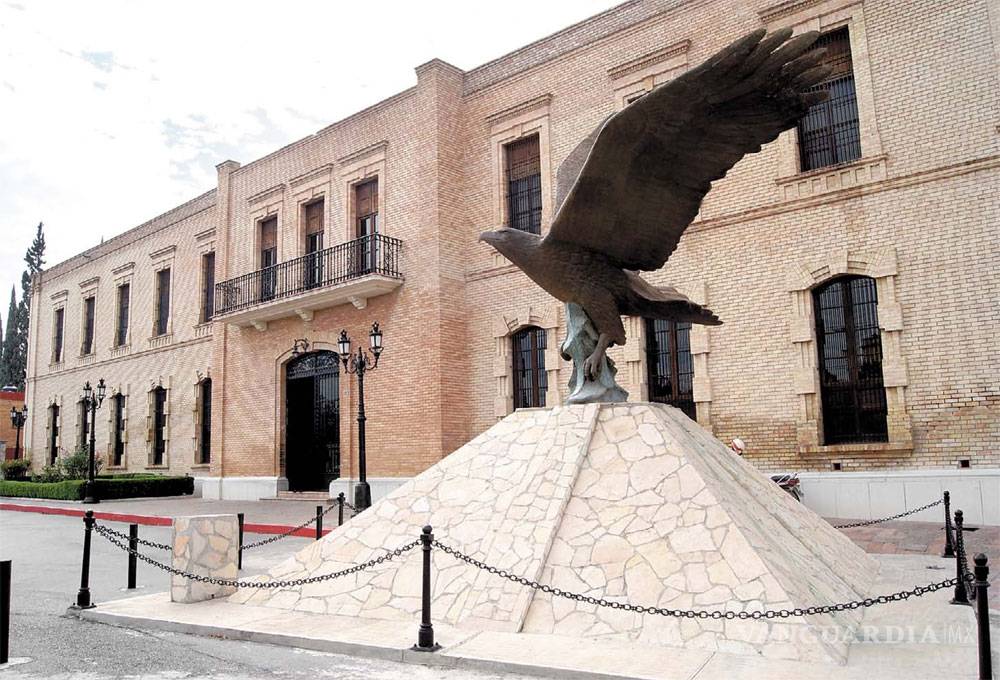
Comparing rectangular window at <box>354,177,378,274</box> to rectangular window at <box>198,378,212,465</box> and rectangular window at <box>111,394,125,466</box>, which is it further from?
rectangular window at <box>111,394,125,466</box>

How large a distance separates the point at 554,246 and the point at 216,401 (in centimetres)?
1818

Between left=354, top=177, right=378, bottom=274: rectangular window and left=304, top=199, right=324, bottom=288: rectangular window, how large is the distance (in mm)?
1443

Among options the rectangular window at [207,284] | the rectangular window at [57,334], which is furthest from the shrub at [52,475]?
the rectangular window at [57,334]

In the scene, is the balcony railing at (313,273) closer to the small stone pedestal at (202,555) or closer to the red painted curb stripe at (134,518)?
the red painted curb stripe at (134,518)

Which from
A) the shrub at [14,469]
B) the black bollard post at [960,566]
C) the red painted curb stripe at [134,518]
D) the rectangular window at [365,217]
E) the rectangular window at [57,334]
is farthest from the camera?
the rectangular window at [57,334]

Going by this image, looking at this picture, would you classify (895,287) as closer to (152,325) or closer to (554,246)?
(554,246)

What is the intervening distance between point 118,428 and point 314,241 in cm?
1432

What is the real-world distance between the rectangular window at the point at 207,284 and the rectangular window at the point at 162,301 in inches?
110

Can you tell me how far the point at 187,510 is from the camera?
733 inches

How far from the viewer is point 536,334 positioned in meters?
17.6

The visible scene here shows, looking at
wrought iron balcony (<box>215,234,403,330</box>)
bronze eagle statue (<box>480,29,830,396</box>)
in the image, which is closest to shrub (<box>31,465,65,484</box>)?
wrought iron balcony (<box>215,234,403,330</box>)

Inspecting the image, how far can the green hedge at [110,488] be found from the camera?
72.3 ft

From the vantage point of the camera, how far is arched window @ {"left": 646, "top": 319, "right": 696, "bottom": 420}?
15.1 meters

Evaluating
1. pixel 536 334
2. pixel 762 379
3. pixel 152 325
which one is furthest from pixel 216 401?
pixel 762 379
